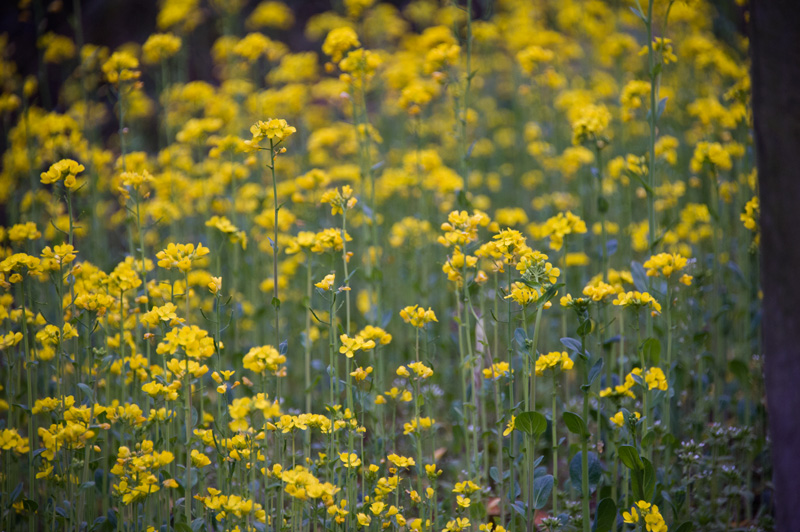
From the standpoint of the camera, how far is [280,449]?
2342mm

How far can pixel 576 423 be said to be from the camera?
2273 millimetres

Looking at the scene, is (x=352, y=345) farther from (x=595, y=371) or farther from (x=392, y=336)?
(x=392, y=336)

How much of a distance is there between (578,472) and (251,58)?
334 cm

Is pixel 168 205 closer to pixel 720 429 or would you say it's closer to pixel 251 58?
pixel 251 58

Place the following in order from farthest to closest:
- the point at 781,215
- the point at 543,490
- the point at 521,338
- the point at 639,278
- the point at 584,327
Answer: the point at 639,278
the point at 543,490
the point at 521,338
the point at 584,327
the point at 781,215

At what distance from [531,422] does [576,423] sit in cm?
21

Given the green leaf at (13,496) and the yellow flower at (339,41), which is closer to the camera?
the green leaf at (13,496)

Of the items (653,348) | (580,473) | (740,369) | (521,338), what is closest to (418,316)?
(521,338)

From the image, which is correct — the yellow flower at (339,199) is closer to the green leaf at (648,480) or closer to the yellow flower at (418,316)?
the yellow flower at (418,316)

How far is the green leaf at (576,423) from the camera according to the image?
2.20 m

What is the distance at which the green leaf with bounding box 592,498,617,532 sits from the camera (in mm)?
2270

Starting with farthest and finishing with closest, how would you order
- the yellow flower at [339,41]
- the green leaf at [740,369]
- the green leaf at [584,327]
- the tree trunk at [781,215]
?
the yellow flower at [339,41], the green leaf at [740,369], the green leaf at [584,327], the tree trunk at [781,215]

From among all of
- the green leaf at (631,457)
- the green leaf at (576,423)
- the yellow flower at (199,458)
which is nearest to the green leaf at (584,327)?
the green leaf at (576,423)

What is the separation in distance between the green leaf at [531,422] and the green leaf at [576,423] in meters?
0.10
